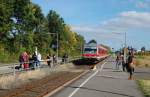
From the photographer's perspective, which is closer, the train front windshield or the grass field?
the grass field

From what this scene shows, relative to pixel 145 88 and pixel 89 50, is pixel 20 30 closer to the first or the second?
pixel 89 50

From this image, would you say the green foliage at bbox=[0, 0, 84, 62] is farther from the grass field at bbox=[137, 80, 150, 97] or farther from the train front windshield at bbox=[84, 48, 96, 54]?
the grass field at bbox=[137, 80, 150, 97]

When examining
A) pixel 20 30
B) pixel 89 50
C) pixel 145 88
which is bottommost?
pixel 145 88

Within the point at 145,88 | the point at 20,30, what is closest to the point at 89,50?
the point at 20,30

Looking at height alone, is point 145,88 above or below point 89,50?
below

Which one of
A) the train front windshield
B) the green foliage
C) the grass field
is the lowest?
the grass field

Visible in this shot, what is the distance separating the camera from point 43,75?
37375 millimetres

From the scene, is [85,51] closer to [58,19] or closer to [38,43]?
[38,43]

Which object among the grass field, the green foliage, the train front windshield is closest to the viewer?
the grass field

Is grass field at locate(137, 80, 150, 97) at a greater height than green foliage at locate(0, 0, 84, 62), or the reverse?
green foliage at locate(0, 0, 84, 62)

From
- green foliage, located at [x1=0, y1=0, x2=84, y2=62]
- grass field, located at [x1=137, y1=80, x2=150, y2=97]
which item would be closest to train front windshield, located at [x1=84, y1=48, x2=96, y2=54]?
green foliage, located at [x1=0, y1=0, x2=84, y2=62]

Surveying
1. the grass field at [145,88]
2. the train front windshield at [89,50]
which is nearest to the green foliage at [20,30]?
the train front windshield at [89,50]

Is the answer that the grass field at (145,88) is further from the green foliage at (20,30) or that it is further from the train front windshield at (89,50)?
the green foliage at (20,30)

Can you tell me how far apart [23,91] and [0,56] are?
174 feet
